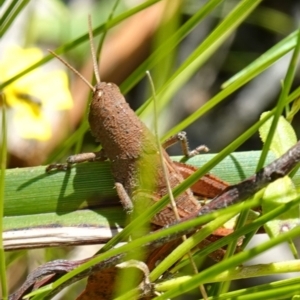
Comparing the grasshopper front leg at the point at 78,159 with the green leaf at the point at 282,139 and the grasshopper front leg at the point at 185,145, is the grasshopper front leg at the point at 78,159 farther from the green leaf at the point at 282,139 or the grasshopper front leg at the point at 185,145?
the green leaf at the point at 282,139

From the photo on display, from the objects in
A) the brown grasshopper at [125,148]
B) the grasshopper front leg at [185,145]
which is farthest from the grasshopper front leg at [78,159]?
the grasshopper front leg at [185,145]

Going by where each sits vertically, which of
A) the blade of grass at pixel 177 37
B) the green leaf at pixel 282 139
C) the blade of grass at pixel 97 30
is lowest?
the green leaf at pixel 282 139

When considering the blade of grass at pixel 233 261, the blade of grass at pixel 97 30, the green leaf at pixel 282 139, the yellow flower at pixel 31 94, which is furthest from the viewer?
the yellow flower at pixel 31 94

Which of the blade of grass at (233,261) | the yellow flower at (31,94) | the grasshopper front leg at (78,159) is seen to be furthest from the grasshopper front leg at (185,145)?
the blade of grass at (233,261)

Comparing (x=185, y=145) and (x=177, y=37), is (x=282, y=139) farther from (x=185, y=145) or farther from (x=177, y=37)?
(x=185, y=145)

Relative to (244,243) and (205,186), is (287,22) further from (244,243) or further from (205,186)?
(244,243)

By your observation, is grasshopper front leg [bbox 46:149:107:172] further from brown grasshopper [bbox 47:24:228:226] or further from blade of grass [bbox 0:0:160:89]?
blade of grass [bbox 0:0:160:89]

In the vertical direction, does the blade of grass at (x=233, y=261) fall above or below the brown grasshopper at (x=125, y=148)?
below

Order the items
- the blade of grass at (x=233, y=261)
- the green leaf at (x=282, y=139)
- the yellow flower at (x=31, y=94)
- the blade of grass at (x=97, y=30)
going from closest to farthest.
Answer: the blade of grass at (x=233, y=261)
the green leaf at (x=282, y=139)
the blade of grass at (x=97, y=30)
the yellow flower at (x=31, y=94)

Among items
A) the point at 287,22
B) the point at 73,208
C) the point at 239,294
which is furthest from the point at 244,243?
the point at 287,22

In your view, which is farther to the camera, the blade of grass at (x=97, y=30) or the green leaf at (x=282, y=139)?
the blade of grass at (x=97, y=30)
